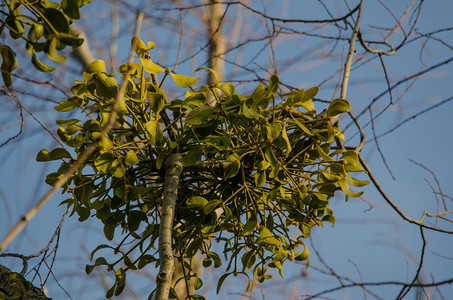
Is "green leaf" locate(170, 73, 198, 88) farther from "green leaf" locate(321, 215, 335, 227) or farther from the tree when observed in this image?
"green leaf" locate(321, 215, 335, 227)

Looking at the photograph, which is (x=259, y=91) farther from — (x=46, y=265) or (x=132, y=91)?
(x=46, y=265)

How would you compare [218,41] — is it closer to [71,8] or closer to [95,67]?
[95,67]

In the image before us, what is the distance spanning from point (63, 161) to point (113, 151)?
0.44 feet

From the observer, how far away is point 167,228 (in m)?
0.79

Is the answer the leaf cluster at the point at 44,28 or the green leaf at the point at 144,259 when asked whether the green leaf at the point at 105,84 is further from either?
the green leaf at the point at 144,259

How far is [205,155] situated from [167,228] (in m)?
0.25

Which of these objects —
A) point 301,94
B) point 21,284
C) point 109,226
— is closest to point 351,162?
point 301,94

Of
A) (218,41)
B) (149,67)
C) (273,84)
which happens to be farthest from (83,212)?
(218,41)

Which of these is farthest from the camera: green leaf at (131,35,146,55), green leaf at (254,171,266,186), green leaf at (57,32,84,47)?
green leaf at (254,171,266,186)

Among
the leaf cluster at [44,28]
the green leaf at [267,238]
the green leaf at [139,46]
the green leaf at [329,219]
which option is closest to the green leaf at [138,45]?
the green leaf at [139,46]

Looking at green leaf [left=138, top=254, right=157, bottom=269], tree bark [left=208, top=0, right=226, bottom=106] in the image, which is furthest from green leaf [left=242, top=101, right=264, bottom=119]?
tree bark [left=208, top=0, right=226, bottom=106]

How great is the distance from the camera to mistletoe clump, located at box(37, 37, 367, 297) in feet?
2.94

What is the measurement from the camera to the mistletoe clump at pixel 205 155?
2.94ft

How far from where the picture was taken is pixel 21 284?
0.88m
